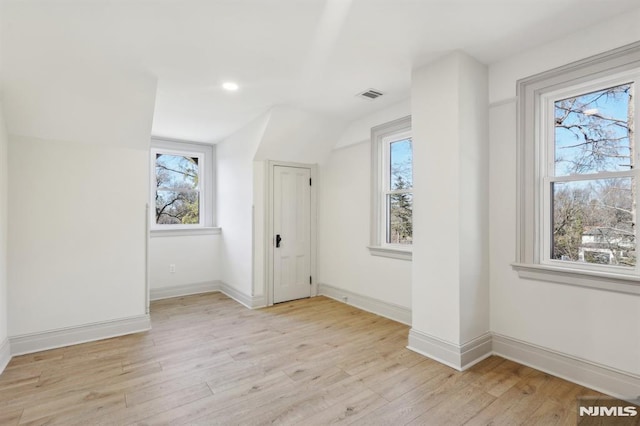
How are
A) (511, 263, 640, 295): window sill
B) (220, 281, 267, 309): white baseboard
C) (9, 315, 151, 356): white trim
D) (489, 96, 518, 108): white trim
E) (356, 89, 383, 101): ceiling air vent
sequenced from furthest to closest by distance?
1. (220, 281, 267, 309): white baseboard
2. (356, 89, 383, 101): ceiling air vent
3. (9, 315, 151, 356): white trim
4. (489, 96, 518, 108): white trim
5. (511, 263, 640, 295): window sill

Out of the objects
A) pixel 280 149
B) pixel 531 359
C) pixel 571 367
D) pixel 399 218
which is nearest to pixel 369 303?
pixel 399 218

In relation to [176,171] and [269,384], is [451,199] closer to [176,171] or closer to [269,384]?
[269,384]

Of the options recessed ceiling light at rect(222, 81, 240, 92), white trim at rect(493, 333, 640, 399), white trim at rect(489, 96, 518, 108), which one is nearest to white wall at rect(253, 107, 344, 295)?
recessed ceiling light at rect(222, 81, 240, 92)

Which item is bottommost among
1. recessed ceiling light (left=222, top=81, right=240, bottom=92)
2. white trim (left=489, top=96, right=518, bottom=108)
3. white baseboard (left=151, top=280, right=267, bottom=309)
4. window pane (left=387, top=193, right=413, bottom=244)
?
white baseboard (left=151, top=280, right=267, bottom=309)

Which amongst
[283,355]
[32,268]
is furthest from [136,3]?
[283,355]

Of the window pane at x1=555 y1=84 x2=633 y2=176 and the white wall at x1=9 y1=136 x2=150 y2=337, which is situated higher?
the window pane at x1=555 y1=84 x2=633 y2=176

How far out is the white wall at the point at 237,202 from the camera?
4230 millimetres

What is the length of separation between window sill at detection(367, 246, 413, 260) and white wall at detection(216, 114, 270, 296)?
1.66 meters

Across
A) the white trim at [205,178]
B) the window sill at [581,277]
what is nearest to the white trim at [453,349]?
the window sill at [581,277]

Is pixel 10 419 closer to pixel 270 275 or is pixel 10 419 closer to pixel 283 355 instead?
pixel 283 355

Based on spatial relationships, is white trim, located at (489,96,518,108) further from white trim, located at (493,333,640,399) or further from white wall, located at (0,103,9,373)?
white wall, located at (0,103,9,373)

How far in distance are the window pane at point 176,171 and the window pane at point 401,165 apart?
3308 mm

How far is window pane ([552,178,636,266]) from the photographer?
7.00 ft

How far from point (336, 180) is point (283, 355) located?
255 centimetres
